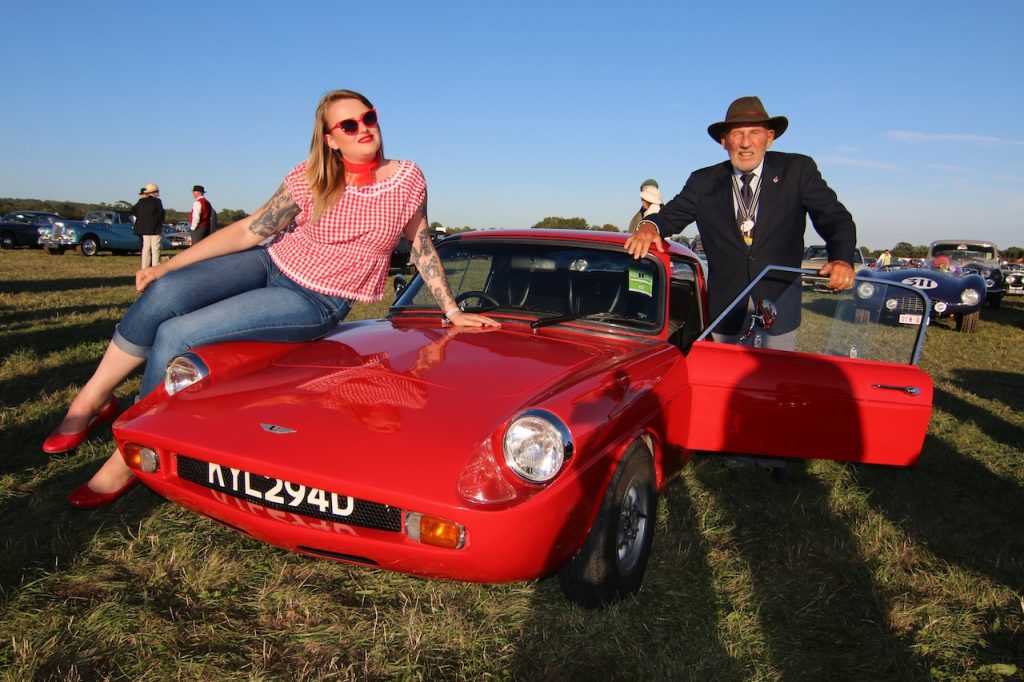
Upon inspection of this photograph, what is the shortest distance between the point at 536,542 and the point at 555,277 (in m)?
Result: 1.86

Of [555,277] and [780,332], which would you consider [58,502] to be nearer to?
[555,277]

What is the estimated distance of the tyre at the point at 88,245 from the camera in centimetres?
2352

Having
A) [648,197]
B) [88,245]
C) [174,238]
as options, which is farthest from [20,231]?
[648,197]

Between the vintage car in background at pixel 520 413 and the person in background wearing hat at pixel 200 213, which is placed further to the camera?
the person in background wearing hat at pixel 200 213

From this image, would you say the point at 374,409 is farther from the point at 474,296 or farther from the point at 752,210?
the point at 752,210

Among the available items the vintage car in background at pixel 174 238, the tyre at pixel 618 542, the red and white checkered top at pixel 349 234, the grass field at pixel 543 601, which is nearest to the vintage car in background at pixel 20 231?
the vintage car in background at pixel 174 238

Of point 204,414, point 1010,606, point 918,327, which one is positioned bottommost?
point 1010,606

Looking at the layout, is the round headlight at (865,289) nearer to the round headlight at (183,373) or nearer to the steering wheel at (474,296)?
the steering wheel at (474,296)

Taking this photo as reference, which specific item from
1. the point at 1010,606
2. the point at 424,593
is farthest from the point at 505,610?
the point at 1010,606

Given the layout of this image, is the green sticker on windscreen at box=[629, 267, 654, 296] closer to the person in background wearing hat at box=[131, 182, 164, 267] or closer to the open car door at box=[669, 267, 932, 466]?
the open car door at box=[669, 267, 932, 466]

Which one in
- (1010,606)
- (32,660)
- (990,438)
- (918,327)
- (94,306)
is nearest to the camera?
(32,660)

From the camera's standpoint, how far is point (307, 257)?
3092 millimetres

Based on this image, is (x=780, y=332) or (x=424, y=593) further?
(x=780, y=332)

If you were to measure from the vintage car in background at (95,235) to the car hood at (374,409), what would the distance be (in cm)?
2448
